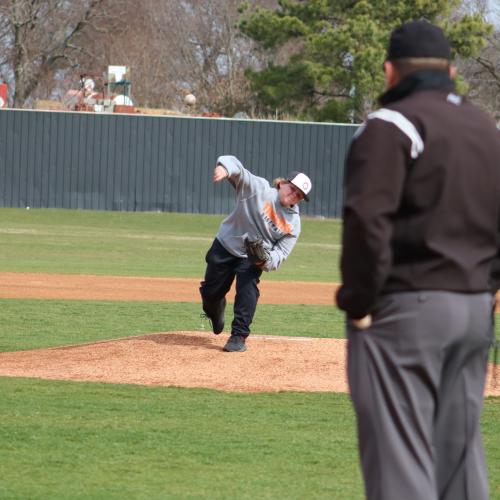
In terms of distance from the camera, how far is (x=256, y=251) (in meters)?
9.11

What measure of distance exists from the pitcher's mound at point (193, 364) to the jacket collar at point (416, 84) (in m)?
5.09

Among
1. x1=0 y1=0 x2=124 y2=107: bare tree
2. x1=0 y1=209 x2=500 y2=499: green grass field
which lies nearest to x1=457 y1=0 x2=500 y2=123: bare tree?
x1=0 y1=0 x2=124 y2=107: bare tree

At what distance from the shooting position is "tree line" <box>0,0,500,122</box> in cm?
3809

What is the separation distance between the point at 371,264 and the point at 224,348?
6081mm

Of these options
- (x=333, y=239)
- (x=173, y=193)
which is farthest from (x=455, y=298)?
(x=173, y=193)

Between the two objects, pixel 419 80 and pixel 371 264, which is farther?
pixel 419 80

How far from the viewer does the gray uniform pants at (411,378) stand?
12.0ft

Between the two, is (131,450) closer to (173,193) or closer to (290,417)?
(290,417)

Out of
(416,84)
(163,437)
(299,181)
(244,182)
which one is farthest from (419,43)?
(244,182)

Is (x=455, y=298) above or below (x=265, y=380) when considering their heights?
above

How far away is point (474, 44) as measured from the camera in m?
37.6

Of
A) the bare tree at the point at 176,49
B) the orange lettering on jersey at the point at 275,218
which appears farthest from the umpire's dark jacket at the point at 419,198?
the bare tree at the point at 176,49

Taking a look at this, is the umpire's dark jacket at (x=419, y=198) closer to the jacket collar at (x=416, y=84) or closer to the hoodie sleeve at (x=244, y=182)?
the jacket collar at (x=416, y=84)

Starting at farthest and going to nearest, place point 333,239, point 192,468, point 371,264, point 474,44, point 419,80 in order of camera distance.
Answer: point 474,44 → point 333,239 → point 192,468 → point 419,80 → point 371,264
